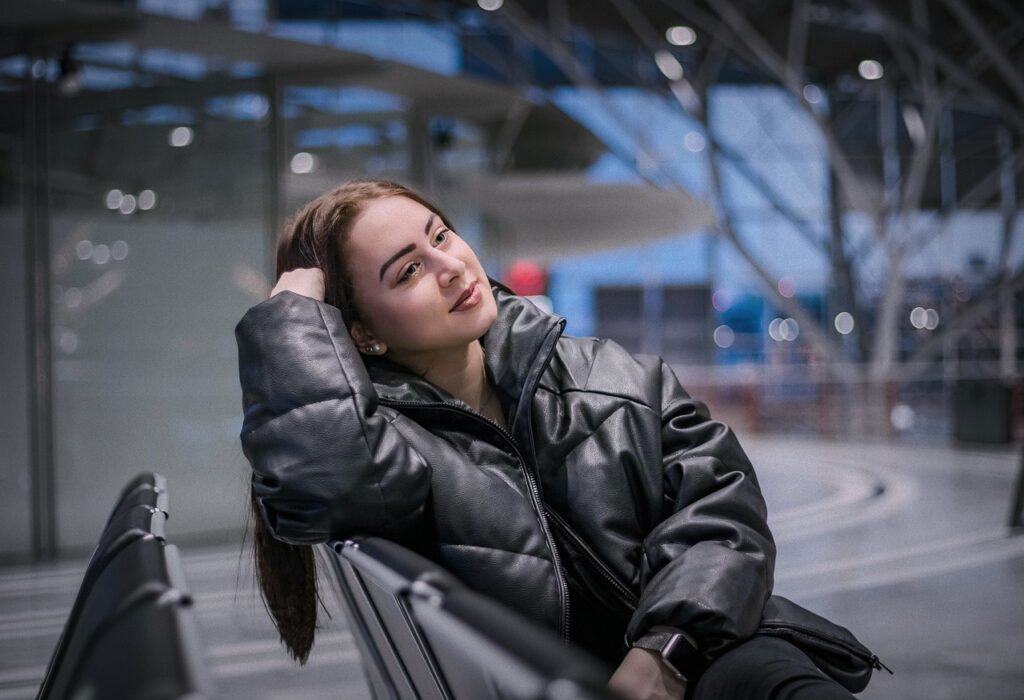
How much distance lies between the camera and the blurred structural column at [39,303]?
769cm

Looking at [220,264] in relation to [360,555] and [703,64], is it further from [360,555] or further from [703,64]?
[703,64]

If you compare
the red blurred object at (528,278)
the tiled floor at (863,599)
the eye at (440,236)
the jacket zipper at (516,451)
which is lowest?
the tiled floor at (863,599)

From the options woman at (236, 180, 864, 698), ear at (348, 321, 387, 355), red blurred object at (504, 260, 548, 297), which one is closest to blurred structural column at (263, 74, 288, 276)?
woman at (236, 180, 864, 698)

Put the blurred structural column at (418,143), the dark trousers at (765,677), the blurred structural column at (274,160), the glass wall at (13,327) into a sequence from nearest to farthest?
1. the dark trousers at (765,677)
2. the glass wall at (13,327)
3. the blurred structural column at (274,160)
4. the blurred structural column at (418,143)

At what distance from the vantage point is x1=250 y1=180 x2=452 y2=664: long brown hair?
2.06m

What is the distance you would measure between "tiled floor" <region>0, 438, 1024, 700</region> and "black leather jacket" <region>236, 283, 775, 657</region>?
40cm

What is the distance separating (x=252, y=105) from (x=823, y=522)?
6.10m

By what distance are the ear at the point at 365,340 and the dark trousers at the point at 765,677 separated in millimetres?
920

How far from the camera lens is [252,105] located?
29.3 ft

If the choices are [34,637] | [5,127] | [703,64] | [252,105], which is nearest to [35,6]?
[5,127]

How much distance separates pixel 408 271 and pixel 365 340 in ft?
0.61

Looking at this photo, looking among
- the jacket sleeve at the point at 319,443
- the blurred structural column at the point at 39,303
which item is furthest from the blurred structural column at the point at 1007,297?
the jacket sleeve at the point at 319,443

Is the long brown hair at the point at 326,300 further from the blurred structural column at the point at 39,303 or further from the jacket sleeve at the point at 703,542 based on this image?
the blurred structural column at the point at 39,303

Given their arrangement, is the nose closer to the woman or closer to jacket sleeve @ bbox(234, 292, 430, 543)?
the woman
